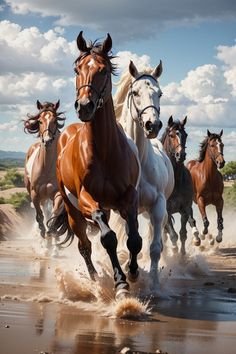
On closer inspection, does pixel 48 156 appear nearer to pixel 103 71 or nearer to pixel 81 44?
pixel 81 44

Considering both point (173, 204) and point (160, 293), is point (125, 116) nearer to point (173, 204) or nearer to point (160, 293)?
point (160, 293)

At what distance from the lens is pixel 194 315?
7.16m

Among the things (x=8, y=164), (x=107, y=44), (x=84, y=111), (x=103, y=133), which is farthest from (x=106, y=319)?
(x=8, y=164)

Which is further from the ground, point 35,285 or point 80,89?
point 80,89

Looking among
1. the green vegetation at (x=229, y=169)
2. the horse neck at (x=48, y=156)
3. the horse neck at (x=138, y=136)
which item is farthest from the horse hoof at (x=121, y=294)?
the green vegetation at (x=229, y=169)

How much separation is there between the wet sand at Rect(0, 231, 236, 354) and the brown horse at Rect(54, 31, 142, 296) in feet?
1.76

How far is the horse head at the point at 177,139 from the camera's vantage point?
13.9 metres

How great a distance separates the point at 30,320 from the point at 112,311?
871 millimetres

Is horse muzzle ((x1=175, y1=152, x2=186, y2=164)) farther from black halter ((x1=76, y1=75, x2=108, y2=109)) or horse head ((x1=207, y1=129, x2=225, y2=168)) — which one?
black halter ((x1=76, y1=75, x2=108, y2=109))

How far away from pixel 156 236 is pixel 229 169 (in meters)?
41.9

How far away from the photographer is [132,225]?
733 centimetres

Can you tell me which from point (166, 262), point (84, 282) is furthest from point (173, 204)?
point (84, 282)

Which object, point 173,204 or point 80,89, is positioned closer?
point 80,89

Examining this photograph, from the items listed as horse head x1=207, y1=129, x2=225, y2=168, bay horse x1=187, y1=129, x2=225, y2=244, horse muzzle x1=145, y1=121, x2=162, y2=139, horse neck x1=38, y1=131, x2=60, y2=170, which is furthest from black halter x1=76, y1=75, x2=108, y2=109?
bay horse x1=187, y1=129, x2=225, y2=244
